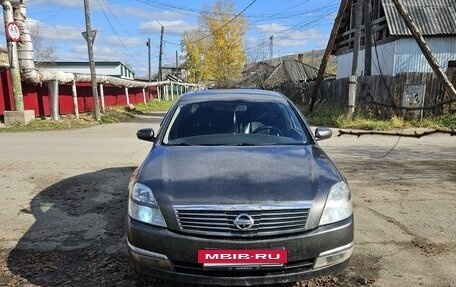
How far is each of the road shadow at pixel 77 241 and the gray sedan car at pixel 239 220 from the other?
680 millimetres

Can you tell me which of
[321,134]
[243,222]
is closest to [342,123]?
[321,134]

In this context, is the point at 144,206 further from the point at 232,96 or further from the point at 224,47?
the point at 224,47

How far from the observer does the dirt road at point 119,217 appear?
3.66m

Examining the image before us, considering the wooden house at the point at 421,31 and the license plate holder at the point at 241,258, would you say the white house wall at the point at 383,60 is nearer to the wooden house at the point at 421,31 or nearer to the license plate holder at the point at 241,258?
the wooden house at the point at 421,31

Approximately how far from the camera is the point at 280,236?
115 inches

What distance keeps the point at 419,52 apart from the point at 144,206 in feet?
72.8

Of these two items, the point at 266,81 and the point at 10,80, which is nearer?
→ the point at 10,80

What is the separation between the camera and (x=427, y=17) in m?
21.9

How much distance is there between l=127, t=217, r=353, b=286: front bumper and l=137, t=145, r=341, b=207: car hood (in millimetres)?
250

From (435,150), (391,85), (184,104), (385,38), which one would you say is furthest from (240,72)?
(184,104)

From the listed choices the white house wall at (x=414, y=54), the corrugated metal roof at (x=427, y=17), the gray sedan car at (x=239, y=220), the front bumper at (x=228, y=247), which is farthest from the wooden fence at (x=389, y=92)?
the front bumper at (x=228, y=247)

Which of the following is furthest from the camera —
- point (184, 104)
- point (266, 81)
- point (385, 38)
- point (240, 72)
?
point (240, 72)

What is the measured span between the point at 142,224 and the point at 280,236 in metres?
0.99

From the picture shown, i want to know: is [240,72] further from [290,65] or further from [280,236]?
[280,236]
